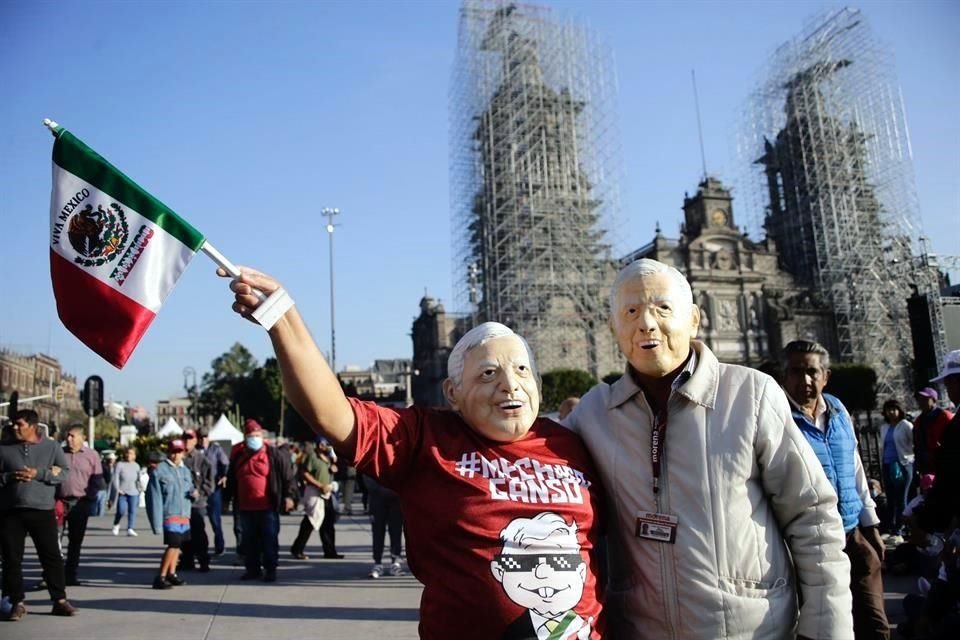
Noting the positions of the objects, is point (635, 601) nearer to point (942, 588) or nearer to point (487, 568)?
point (487, 568)

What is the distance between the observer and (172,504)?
9.07 m

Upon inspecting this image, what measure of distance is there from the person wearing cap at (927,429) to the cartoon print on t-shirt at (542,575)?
5.72 meters

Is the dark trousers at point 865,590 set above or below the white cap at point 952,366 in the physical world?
below

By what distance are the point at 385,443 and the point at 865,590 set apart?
3.25 metres

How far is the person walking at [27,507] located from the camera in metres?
6.98

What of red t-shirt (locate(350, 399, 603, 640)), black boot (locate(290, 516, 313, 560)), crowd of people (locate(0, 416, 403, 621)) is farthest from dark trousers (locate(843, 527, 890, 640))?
black boot (locate(290, 516, 313, 560))

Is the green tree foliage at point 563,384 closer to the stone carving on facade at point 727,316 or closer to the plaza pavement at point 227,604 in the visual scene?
the stone carving on facade at point 727,316

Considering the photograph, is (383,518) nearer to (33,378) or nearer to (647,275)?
(647,275)

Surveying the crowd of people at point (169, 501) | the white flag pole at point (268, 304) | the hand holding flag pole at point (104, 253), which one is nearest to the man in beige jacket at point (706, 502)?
the white flag pole at point (268, 304)

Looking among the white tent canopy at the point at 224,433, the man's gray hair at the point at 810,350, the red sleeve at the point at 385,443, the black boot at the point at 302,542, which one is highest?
the white tent canopy at the point at 224,433

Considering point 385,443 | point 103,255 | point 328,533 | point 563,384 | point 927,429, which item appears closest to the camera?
point 385,443

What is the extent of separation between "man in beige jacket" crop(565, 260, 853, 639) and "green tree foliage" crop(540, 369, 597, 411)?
129 ft

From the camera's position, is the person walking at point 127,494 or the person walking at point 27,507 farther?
the person walking at point 127,494

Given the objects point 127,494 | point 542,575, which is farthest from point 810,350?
point 127,494
